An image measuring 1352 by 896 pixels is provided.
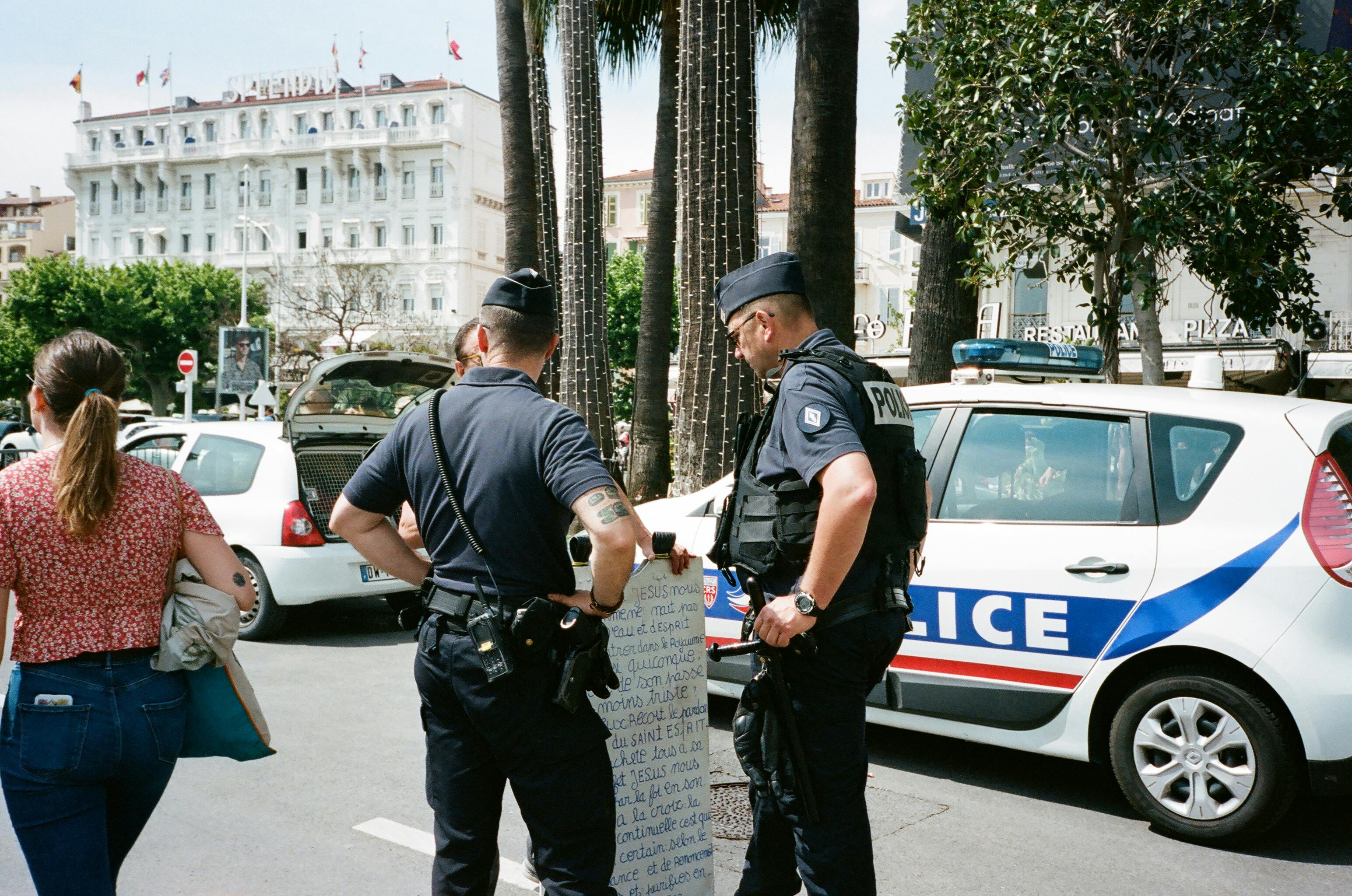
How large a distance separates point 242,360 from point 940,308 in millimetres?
24146

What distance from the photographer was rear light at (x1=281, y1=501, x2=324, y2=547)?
25.3 feet

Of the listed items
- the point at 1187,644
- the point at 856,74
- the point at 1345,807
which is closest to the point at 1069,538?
the point at 1187,644

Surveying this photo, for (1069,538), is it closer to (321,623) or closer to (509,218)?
(321,623)

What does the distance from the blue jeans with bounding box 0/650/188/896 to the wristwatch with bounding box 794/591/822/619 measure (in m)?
1.52

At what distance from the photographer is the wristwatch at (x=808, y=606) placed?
2.75m

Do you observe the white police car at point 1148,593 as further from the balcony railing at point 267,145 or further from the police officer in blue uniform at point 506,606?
the balcony railing at point 267,145

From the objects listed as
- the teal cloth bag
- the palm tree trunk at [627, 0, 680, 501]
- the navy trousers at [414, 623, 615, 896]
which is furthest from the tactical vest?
the palm tree trunk at [627, 0, 680, 501]

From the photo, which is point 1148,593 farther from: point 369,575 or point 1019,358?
point 369,575

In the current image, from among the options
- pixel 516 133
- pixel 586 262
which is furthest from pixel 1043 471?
pixel 516 133

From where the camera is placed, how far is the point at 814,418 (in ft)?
9.32

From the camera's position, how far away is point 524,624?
2525mm

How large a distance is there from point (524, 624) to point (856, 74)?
647 cm

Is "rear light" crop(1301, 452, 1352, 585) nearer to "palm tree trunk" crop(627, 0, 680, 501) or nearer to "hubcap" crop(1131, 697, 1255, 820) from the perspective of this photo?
"hubcap" crop(1131, 697, 1255, 820)

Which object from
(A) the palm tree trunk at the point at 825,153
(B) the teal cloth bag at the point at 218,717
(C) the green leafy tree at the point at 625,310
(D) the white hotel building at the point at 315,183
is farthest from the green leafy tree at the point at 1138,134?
(D) the white hotel building at the point at 315,183
